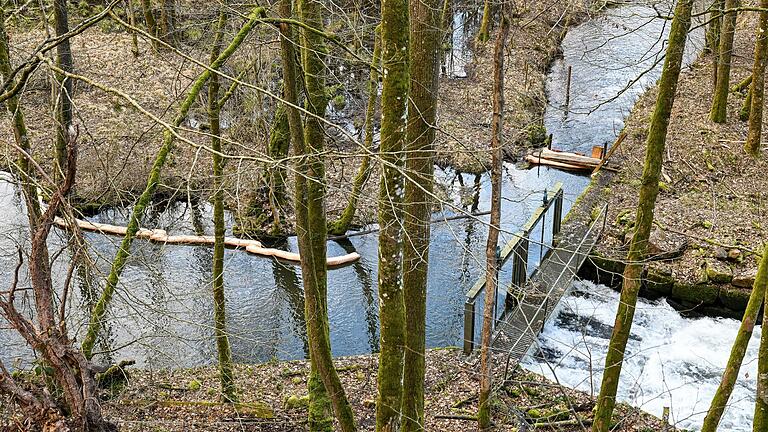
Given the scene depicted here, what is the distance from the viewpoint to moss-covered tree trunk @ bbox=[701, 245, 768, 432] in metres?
6.52

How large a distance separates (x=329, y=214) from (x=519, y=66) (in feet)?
33.9

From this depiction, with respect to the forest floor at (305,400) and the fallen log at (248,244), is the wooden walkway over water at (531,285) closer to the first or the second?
the forest floor at (305,400)

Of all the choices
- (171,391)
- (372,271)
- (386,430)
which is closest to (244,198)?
(372,271)

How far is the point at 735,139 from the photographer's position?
16.6m

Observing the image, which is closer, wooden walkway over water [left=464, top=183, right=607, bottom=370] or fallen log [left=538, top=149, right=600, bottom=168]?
wooden walkway over water [left=464, top=183, right=607, bottom=370]

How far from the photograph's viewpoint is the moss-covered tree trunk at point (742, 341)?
6.52m

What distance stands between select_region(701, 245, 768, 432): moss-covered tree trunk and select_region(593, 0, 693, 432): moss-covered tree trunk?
3.08 ft

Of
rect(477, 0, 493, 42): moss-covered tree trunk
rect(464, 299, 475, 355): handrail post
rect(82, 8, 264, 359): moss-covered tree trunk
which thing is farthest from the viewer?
rect(477, 0, 493, 42): moss-covered tree trunk

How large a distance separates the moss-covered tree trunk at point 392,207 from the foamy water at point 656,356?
5135 millimetres

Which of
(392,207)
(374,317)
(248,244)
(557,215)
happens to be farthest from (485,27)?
(392,207)

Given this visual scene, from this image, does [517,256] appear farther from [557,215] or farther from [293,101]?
[293,101]

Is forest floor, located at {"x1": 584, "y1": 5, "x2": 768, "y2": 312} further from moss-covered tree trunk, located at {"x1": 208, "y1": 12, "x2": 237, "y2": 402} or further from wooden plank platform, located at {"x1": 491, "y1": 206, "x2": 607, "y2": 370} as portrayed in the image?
moss-covered tree trunk, located at {"x1": 208, "y1": 12, "x2": 237, "y2": 402}

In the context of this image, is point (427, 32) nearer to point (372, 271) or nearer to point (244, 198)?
point (372, 271)

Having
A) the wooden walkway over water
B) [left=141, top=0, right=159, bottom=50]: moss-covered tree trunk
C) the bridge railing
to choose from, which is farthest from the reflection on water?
[left=141, top=0, right=159, bottom=50]: moss-covered tree trunk
